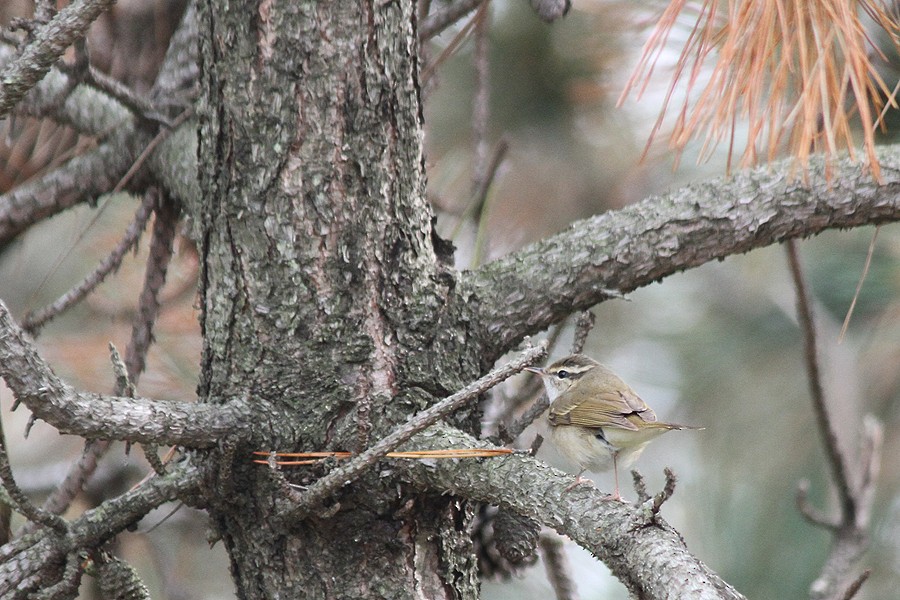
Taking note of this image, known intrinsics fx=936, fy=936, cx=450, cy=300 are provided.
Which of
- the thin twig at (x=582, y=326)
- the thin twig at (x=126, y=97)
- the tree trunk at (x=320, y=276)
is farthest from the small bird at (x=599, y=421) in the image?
the thin twig at (x=126, y=97)

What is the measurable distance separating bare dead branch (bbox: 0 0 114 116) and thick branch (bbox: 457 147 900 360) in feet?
2.63

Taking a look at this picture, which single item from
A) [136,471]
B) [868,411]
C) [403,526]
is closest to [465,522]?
[403,526]

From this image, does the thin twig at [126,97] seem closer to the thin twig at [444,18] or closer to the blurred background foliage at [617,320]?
the thin twig at [444,18]

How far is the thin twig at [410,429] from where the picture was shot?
141 centimetres

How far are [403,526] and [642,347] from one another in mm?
5001

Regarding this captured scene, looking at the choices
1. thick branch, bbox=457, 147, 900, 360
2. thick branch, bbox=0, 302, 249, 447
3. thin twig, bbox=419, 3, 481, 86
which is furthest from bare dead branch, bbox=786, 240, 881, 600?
thick branch, bbox=0, 302, 249, 447

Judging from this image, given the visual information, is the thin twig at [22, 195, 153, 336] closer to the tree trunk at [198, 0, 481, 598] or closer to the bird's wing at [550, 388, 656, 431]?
the tree trunk at [198, 0, 481, 598]

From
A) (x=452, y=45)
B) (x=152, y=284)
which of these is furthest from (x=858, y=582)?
(x=152, y=284)

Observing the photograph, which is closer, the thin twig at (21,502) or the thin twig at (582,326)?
the thin twig at (21,502)

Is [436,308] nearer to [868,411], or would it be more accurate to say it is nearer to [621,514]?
[621,514]

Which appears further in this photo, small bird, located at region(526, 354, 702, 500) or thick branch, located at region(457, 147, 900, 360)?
small bird, located at region(526, 354, 702, 500)

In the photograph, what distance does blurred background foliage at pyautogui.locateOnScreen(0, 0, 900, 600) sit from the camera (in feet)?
13.4

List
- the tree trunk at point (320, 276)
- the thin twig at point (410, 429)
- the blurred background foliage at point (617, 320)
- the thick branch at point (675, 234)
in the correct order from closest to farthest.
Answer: the thin twig at point (410, 429) < the tree trunk at point (320, 276) < the thick branch at point (675, 234) < the blurred background foliage at point (617, 320)

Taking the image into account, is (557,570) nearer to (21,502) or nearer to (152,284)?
(152,284)
